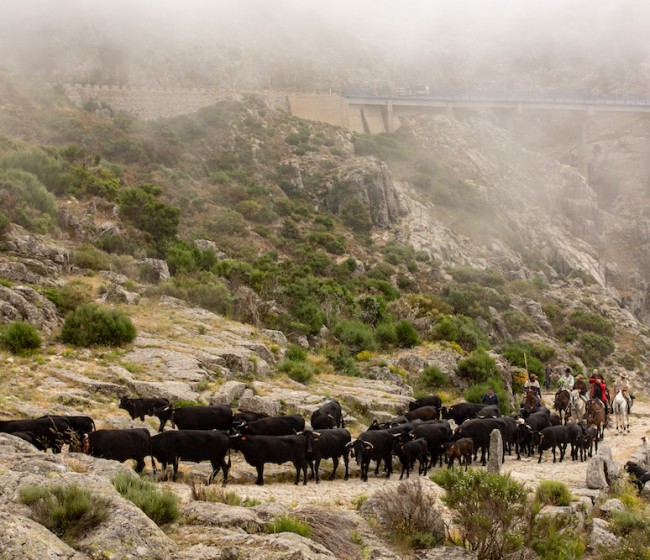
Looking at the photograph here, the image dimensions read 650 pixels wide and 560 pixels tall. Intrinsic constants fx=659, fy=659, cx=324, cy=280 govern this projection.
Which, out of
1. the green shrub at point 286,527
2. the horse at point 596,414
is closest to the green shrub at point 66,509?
the green shrub at point 286,527

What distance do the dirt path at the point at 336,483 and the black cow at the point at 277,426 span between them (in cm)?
86

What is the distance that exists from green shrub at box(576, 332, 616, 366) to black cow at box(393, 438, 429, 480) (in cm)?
3523

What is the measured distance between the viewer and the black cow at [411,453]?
1530 centimetres

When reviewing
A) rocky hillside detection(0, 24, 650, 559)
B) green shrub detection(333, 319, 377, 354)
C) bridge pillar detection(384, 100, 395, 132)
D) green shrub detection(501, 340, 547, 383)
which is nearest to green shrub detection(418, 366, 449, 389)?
rocky hillside detection(0, 24, 650, 559)

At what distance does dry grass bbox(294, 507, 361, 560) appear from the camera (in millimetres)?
9219

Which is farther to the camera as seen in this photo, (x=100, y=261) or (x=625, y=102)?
(x=625, y=102)

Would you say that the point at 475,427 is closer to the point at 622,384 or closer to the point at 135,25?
the point at 622,384

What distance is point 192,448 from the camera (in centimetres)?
1250

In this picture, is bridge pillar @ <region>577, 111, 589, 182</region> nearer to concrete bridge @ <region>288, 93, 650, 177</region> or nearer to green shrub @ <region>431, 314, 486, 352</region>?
concrete bridge @ <region>288, 93, 650, 177</region>

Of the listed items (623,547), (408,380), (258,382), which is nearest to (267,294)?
(408,380)

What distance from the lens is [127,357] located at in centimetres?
1917

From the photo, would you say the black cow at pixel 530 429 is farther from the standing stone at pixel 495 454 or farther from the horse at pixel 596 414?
the standing stone at pixel 495 454

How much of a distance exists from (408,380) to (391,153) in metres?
51.1

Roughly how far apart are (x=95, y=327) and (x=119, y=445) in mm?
8140
